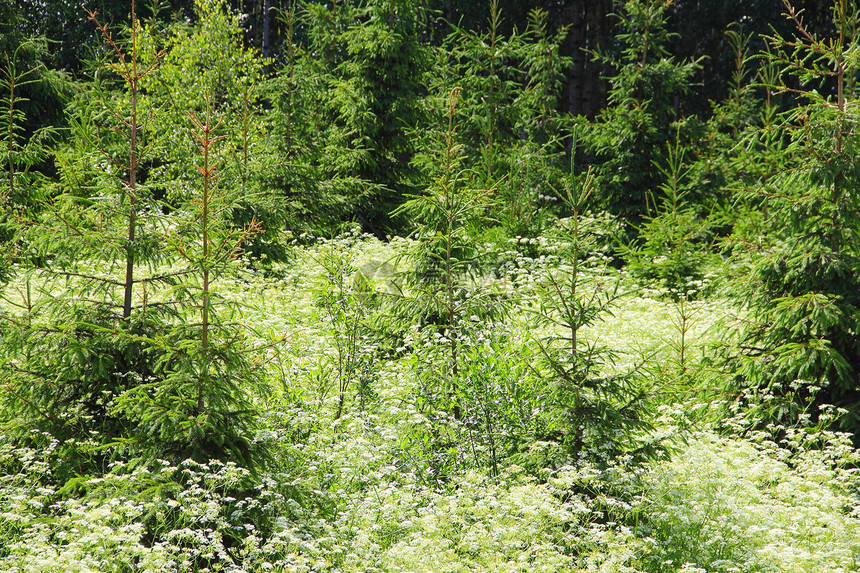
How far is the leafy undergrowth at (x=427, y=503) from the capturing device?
3922 millimetres

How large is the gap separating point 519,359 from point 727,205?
7.75m

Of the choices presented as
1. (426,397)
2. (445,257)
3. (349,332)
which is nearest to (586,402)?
(426,397)

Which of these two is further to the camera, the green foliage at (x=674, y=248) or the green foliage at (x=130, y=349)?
the green foliage at (x=674, y=248)

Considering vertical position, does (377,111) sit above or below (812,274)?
above

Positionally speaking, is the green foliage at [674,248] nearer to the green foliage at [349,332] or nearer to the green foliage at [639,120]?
the green foliage at [639,120]

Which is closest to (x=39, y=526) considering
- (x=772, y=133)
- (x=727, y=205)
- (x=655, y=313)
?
(x=772, y=133)

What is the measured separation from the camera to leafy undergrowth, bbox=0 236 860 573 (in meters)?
3.92

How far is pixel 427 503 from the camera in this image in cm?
484

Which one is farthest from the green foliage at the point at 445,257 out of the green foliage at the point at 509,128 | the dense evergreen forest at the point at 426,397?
the green foliage at the point at 509,128

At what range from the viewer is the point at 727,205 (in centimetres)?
1209

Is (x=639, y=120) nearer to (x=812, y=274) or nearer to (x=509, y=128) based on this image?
(x=509, y=128)

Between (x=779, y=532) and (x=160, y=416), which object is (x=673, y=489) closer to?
(x=779, y=532)

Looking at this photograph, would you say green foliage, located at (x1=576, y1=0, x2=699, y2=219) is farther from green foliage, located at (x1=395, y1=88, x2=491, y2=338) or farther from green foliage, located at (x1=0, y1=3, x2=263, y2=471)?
green foliage, located at (x1=0, y1=3, x2=263, y2=471)

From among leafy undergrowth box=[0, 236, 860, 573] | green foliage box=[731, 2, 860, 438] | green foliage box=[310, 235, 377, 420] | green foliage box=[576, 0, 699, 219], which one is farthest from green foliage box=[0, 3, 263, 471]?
green foliage box=[576, 0, 699, 219]
